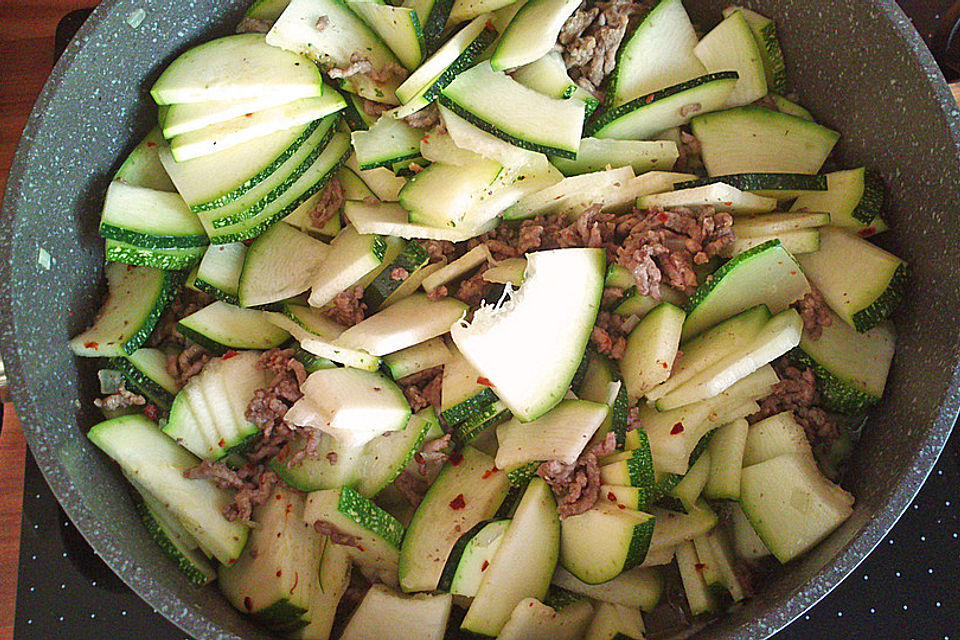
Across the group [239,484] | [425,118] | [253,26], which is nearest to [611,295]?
[425,118]

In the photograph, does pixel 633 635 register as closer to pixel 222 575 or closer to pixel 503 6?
Result: pixel 222 575

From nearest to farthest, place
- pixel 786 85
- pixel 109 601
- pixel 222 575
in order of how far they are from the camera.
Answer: pixel 222 575, pixel 109 601, pixel 786 85

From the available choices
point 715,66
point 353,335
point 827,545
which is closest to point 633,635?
point 827,545

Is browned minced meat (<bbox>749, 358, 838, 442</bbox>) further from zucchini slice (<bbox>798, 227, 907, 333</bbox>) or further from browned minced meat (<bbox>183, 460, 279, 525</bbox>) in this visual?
browned minced meat (<bbox>183, 460, 279, 525</bbox>)

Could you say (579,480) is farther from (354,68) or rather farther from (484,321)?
(354,68)

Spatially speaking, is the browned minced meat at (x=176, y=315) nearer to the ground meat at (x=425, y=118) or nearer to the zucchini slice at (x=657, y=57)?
the ground meat at (x=425, y=118)

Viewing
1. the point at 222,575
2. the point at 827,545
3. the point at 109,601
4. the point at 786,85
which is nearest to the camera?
the point at 827,545

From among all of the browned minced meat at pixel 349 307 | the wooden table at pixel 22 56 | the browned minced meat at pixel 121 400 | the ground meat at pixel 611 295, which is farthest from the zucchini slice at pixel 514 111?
the wooden table at pixel 22 56
